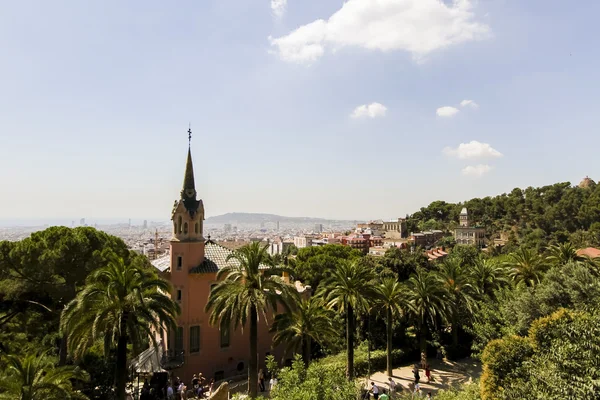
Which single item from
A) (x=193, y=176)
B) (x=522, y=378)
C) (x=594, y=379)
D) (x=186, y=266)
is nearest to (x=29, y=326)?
(x=186, y=266)

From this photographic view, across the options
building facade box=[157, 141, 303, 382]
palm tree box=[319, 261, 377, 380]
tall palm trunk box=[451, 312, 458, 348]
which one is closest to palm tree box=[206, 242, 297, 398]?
palm tree box=[319, 261, 377, 380]

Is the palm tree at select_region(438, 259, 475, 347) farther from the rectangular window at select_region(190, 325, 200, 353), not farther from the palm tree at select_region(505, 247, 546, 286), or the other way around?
the rectangular window at select_region(190, 325, 200, 353)

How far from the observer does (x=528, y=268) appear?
1126 inches

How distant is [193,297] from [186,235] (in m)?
Result: 4.00

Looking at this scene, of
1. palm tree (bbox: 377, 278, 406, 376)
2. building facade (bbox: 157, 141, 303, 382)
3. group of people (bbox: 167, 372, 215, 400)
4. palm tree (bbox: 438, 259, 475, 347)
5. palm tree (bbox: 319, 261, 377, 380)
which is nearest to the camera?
group of people (bbox: 167, 372, 215, 400)

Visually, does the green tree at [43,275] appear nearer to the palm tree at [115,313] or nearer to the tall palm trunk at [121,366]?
the palm tree at [115,313]

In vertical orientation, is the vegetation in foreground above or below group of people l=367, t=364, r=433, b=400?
above

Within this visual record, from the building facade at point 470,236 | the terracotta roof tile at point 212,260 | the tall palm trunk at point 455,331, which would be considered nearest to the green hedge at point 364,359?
the tall palm trunk at point 455,331

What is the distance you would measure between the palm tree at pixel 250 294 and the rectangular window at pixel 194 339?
6.32 m

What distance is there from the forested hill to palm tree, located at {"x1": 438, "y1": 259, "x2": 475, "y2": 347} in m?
59.1

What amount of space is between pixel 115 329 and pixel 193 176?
1300 cm

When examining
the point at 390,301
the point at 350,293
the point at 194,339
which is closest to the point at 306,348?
the point at 350,293

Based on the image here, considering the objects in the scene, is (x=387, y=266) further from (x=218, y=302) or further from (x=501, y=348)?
(x=501, y=348)

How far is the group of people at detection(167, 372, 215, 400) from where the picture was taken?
18797 millimetres
